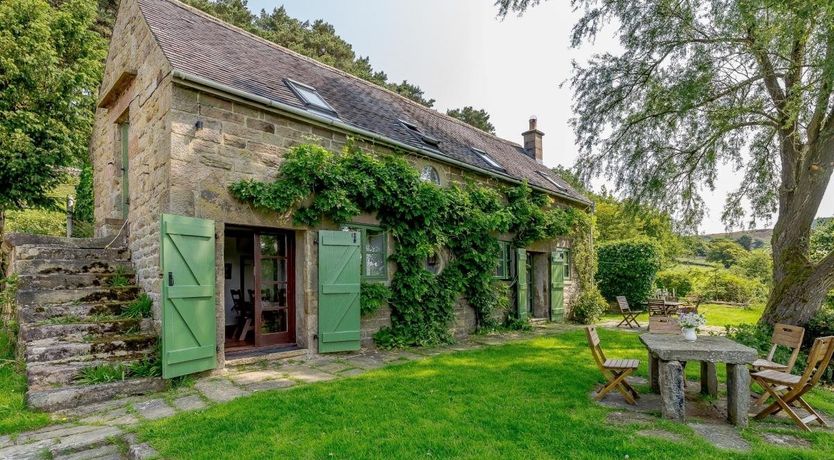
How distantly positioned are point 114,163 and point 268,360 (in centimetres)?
520

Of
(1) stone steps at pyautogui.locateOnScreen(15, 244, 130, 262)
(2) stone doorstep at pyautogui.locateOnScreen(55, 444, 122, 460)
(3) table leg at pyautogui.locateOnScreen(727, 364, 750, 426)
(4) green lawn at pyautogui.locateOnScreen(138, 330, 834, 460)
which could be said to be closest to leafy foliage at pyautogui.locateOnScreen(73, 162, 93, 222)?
(1) stone steps at pyautogui.locateOnScreen(15, 244, 130, 262)

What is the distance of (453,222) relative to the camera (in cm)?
922

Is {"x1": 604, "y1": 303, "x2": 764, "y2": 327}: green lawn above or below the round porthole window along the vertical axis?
A: below

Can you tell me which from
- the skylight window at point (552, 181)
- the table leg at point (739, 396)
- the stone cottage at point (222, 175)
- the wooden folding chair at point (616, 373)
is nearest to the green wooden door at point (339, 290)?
the stone cottage at point (222, 175)

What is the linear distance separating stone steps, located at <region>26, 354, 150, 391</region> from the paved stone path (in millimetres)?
500

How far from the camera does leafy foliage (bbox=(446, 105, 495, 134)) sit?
1222 inches

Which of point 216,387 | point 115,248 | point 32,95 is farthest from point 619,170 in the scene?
point 32,95

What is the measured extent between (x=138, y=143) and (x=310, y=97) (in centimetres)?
297

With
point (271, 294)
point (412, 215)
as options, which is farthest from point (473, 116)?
point (271, 294)

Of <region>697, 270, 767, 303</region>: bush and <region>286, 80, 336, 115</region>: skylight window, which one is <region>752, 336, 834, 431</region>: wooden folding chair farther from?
<region>697, 270, 767, 303</region>: bush

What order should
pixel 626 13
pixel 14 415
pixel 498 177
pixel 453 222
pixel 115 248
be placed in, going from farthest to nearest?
pixel 498 177
pixel 453 222
pixel 626 13
pixel 115 248
pixel 14 415

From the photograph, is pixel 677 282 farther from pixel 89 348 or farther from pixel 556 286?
pixel 89 348

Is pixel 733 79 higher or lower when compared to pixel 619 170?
higher

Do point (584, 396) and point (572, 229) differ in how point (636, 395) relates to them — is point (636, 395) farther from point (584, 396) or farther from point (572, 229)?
point (572, 229)
